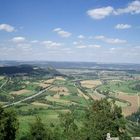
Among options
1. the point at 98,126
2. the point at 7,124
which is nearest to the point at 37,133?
the point at 7,124


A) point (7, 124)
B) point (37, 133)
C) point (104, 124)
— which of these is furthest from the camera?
point (37, 133)

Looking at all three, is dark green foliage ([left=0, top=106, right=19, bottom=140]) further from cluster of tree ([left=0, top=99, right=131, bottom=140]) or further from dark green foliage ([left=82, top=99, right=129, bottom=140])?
dark green foliage ([left=82, top=99, right=129, bottom=140])

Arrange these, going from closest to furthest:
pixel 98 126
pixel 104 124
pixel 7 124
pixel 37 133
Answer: pixel 104 124
pixel 98 126
pixel 7 124
pixel 37 133

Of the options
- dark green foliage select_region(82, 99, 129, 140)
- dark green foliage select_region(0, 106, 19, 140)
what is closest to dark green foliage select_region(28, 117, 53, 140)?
dark green foliage select_region(0, 106, 19, 140)

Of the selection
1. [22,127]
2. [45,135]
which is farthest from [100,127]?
[22,127]

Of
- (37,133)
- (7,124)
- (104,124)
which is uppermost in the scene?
(104,124)

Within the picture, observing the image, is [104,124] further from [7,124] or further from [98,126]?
[7,124]

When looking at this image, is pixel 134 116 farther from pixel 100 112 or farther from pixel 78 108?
pixel 100 112

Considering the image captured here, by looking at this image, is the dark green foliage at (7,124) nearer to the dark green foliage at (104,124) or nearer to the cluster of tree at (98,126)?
the cluster of tree at (98,126)

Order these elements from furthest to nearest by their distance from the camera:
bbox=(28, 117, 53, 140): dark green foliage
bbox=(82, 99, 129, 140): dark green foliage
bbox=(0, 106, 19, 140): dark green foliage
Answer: bbox=(28, 117, 53, 140): dark green foliage < bbox=(82, 99, 129, 140): dark green foliage < bbox=(0, 106, 19, 140): dark green foliage
